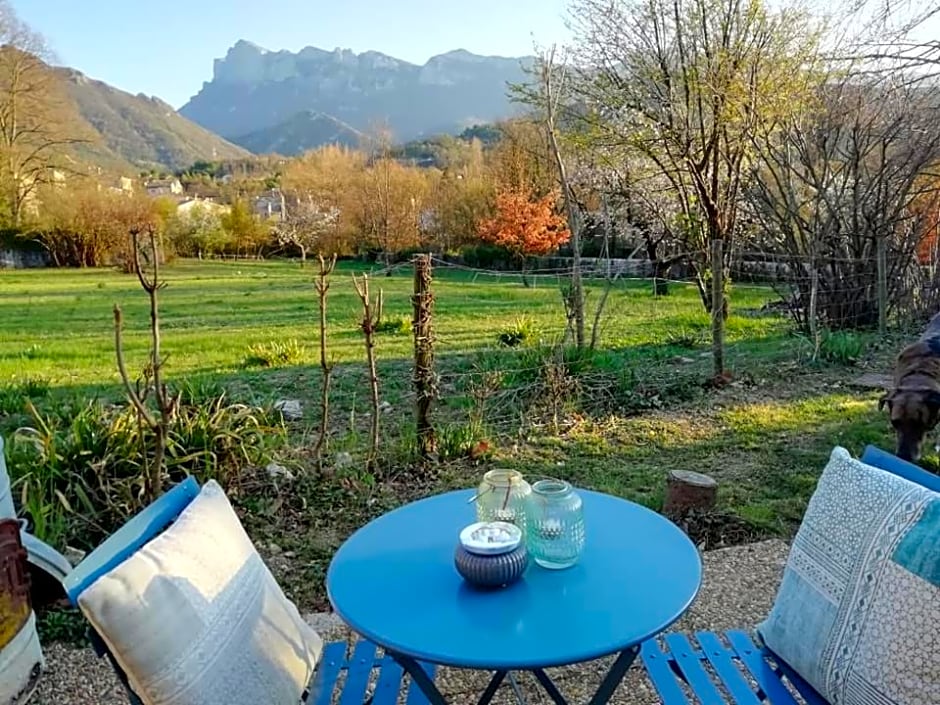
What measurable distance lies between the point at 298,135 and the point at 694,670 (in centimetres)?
8644

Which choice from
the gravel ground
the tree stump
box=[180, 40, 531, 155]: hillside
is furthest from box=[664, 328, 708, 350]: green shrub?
box=[180, 40, 531, 155]: hillside

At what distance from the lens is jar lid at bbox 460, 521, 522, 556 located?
1.43 m

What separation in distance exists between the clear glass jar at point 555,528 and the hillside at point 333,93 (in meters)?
81.5

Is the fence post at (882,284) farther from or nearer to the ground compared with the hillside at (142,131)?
nearer to the ground

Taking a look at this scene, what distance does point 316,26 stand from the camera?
14.6 m

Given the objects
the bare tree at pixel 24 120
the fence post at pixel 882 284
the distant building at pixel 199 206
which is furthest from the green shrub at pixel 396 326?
the bare tree at pixel 24 120

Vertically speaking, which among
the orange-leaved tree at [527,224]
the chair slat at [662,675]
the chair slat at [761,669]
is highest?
the orange-leaved tree at [527,224]

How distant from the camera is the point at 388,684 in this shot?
1594 mm

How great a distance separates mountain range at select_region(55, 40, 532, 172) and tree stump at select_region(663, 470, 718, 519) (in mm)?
47137

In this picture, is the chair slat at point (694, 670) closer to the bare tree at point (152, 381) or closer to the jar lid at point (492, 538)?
the jar lid at point (492, 538)

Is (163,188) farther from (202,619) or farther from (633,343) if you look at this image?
(202,619)

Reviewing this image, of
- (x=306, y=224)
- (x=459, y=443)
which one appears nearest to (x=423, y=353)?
(x=459, y=443)

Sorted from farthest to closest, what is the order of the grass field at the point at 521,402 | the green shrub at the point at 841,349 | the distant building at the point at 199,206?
1. the distant building at the point at 199,206
2. the green shrub at the point at 841,349
3. the grass field at the point at 521,402

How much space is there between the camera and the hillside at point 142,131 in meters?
55.5
